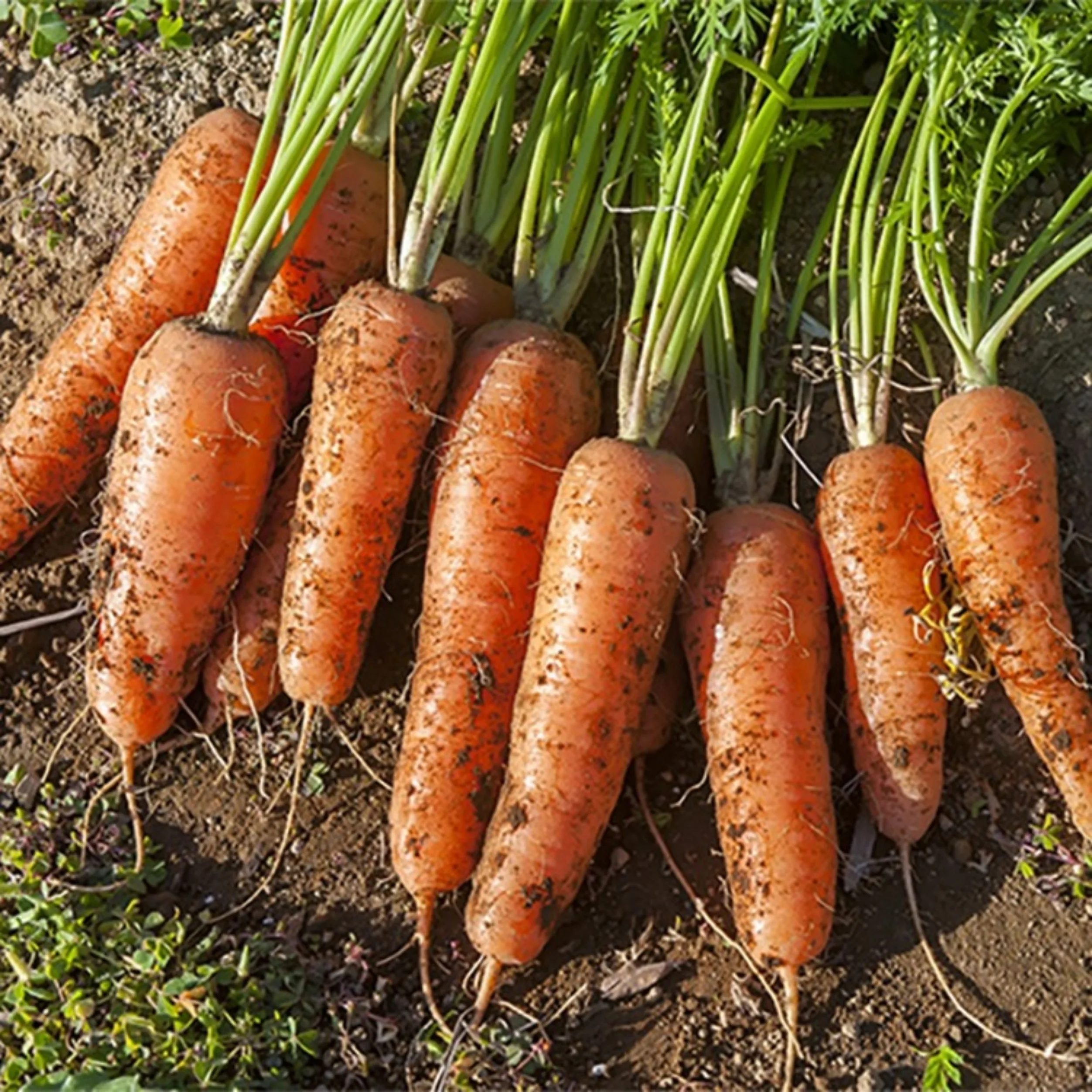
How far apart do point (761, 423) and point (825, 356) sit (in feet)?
0.76

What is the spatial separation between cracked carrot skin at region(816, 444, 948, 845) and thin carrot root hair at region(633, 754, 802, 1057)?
1.24 ft

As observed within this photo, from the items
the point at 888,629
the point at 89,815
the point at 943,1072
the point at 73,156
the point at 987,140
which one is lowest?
the point at 943,1072

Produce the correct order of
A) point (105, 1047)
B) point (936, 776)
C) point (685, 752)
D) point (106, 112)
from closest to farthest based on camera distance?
point (105, 1047) < point (936, 776) < point (685, 752) < point (106, 112)

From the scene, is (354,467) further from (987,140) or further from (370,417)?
(987,140)

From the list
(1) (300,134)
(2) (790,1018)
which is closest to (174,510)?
(1) (300,134)

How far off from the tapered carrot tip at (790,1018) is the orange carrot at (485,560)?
2.26ft

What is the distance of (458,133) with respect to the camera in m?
2.79

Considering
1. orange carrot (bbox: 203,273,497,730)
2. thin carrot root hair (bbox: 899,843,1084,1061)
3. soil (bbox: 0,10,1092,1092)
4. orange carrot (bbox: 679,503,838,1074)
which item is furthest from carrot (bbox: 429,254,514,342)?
thin carrot root hair (bbox: 899,843,1084,1061)

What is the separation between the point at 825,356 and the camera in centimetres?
297

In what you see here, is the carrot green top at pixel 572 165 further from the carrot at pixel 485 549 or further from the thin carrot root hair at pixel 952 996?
the thin carrot root hair at pixel 952 996

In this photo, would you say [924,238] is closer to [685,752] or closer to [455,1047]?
[685,752]

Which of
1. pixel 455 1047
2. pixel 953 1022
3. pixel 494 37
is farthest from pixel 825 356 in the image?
pixel 455 1047

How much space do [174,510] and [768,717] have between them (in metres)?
1.37

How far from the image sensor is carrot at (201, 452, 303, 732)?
2906 mm
